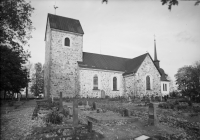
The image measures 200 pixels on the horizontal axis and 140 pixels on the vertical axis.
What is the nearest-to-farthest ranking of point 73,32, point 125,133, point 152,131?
point 125,133, point 152,131, point 73,32

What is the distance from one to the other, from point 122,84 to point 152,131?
18904mm

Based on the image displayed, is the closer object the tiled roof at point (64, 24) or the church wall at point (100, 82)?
the church wall at point (100, 82)

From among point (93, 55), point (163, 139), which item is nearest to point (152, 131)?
point (163, 139)

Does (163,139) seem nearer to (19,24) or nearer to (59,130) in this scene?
(59,130)

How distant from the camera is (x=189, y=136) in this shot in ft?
17.8

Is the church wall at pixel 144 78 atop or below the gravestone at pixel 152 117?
atop

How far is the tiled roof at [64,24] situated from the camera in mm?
21411

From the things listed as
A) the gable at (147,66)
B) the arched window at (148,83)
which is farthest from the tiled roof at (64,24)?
the arched window at (148,83)

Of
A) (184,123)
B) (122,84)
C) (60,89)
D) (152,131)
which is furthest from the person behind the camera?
(122,84)

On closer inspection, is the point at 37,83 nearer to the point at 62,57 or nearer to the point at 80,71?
the point at 62,57

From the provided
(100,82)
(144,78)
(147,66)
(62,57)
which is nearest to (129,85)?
(144,78)

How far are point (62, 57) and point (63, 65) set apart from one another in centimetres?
120

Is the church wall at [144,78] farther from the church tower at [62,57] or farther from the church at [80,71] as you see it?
the church tower at [62,57]

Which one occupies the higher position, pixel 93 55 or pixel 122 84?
pixel 93 55
